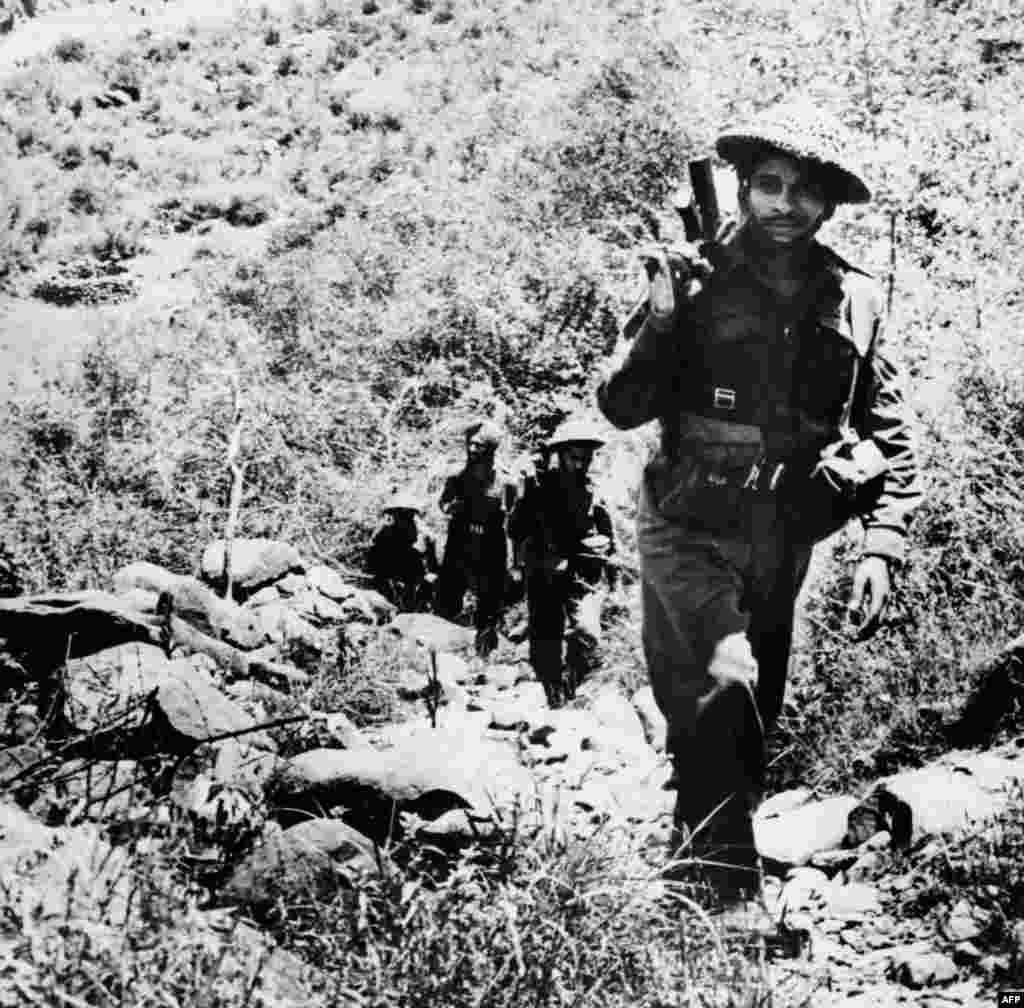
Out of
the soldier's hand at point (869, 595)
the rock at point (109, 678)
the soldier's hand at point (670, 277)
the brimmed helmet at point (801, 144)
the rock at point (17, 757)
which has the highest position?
the brimmed helmet at point (801, 144)

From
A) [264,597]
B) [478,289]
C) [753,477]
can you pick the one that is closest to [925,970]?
[753,477]

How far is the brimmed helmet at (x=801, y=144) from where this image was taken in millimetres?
3283

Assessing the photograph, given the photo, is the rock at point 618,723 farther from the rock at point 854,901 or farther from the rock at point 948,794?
the rock at point 854,901

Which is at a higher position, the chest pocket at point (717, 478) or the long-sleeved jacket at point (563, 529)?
the chest pocket at point (717, 478)

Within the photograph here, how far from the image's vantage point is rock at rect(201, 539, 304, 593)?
9367 mm

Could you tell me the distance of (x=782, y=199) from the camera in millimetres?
3373

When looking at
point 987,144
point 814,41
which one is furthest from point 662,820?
point 814,41

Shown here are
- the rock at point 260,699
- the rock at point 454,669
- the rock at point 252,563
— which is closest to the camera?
the rock at point 260,699

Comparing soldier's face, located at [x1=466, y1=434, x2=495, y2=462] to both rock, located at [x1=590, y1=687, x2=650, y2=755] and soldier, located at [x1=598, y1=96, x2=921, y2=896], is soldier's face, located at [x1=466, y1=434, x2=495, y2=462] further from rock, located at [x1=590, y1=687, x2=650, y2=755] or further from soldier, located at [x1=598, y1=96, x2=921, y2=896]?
soldier, located at [x1=598, y1=96, x2=921, y2=896]

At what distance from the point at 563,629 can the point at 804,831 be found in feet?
12.0

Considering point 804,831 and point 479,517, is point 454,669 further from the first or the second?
point 804,831

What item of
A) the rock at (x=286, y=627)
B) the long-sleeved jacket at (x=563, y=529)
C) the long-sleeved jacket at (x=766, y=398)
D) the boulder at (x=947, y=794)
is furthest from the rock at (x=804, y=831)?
the rock at (x=286, y=627)

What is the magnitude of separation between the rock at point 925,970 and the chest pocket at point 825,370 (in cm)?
164

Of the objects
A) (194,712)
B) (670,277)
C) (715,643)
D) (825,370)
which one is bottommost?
(194,712)
